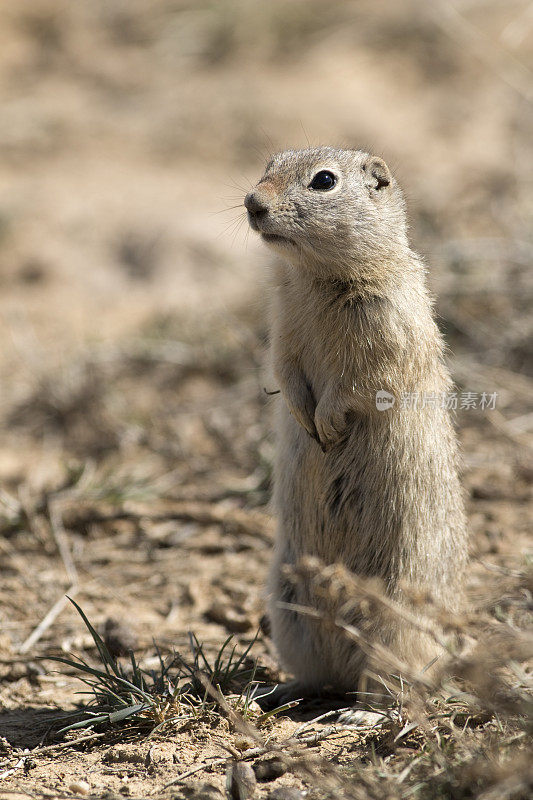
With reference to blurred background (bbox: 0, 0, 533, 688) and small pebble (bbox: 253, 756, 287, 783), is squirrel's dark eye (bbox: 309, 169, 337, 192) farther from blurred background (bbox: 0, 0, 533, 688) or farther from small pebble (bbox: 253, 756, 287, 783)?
small pebble (bbox: 253, 756, 287, 783)

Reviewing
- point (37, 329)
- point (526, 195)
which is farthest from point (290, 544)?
point (526, 195)

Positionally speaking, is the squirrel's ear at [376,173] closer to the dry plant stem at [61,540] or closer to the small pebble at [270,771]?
the small pebble at [270,771]

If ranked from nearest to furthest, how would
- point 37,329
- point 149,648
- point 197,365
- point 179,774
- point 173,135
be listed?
point 179,774
point 149,648
point 197,365
point 37,329
point 173,135

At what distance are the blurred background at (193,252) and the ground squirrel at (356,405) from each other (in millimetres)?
579

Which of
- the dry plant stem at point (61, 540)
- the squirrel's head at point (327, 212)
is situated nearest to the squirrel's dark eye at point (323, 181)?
the squirrel's head at point (327, 212)

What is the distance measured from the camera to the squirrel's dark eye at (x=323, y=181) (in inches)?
145

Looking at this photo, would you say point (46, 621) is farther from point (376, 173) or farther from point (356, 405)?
point (376, 173)

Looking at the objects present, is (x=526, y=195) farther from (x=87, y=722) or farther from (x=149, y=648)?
(x=87, y=722)

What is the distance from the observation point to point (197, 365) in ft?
22.6

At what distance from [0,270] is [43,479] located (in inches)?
122

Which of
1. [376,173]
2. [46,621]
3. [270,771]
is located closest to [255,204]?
[376,173]

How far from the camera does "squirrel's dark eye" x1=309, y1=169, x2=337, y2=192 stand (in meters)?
3.69

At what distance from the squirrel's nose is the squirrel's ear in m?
0.64

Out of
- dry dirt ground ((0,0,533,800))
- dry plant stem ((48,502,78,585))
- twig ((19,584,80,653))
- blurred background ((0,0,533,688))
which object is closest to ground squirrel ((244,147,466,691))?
dry dirt ground ((0,0,533,800))
